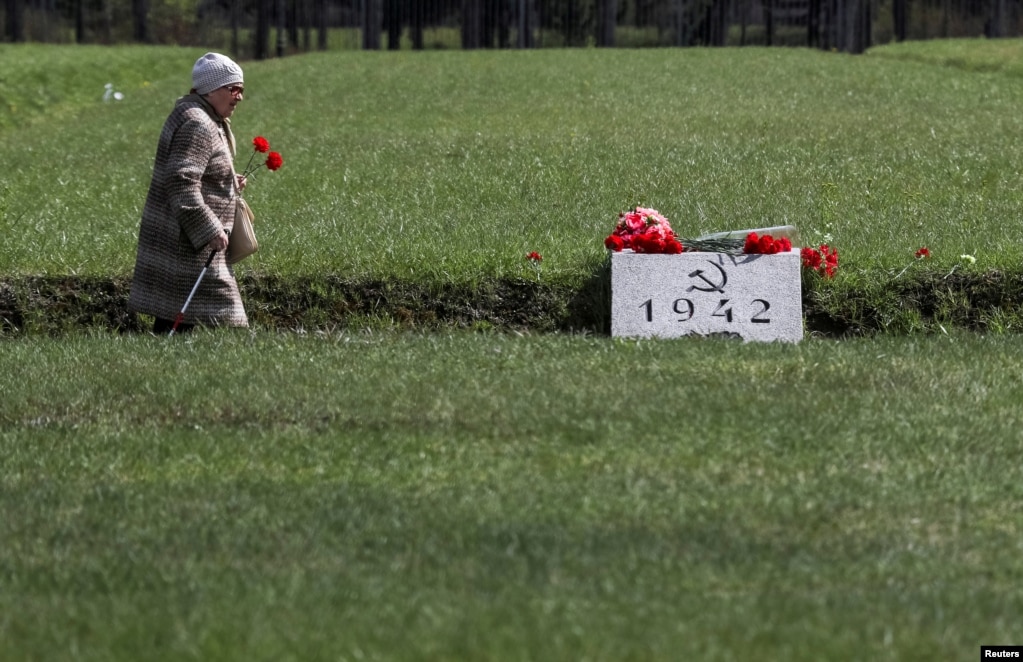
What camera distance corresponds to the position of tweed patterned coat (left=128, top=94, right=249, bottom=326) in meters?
8.95

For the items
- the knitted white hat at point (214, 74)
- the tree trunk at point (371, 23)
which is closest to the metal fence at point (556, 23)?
the tree trunk at point (371, 23)

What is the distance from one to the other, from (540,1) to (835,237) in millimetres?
27579

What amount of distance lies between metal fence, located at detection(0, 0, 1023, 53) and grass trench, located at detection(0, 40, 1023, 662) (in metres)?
23.6

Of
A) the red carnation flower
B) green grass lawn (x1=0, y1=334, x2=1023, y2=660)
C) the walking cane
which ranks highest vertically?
the red carnation flower

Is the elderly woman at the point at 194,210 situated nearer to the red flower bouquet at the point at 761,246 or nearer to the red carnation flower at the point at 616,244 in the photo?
the red carnation flower at the point at 616,244

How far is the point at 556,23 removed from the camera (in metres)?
38.5

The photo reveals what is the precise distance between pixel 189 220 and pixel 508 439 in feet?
9.76

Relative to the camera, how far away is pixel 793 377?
7871 mm

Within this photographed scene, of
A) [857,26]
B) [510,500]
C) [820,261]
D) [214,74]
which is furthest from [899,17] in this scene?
[510,500]

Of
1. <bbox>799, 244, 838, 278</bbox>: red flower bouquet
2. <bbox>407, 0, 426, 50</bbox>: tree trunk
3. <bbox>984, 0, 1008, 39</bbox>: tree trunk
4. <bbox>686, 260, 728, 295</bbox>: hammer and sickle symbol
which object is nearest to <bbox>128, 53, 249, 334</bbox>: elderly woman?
<bbox>686, 260, 728, 295</bbox>: hammer and sickle symbol

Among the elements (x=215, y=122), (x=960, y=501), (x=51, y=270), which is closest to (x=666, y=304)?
(x=215, y=122)

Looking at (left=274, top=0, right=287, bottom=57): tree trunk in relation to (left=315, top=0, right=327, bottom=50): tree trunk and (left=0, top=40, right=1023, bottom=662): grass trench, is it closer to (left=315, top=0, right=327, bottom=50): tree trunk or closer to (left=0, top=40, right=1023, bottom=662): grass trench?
(left=315, top=0, right=327, bottom=50): tree trunk

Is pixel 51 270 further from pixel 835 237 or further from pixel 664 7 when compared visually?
pixel 664 7

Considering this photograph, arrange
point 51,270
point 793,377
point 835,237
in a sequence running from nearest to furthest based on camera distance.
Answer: point 793,377, point 51,270, point 835,237
